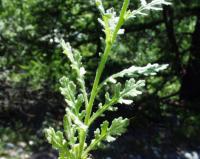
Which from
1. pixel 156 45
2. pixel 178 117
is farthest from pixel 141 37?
pixel 178 117

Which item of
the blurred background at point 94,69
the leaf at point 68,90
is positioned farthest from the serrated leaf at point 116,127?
the blurred background at point 94,69

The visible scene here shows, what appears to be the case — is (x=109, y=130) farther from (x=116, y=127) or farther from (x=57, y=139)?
(x=57, y=139)

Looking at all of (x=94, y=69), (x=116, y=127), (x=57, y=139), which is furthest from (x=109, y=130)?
(x=94, y=69)

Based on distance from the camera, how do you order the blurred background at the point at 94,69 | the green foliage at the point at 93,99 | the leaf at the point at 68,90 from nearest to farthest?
the green foliage at the point at 93,99, the leaf at the point at 68,90, the blurred background at the point at 94,69

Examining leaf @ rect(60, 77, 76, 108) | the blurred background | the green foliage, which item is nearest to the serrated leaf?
the green foliage

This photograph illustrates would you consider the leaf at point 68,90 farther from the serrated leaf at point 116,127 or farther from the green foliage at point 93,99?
the serrated leaf at point 116,127

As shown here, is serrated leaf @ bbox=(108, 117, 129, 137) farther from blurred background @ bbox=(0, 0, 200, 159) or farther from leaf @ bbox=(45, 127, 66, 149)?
blurred background @ bbox=(0, 0, 200, 159)

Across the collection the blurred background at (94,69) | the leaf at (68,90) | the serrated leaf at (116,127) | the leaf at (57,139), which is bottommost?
the blurred background at (94,69)

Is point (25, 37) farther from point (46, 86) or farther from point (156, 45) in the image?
point (156, 45)
